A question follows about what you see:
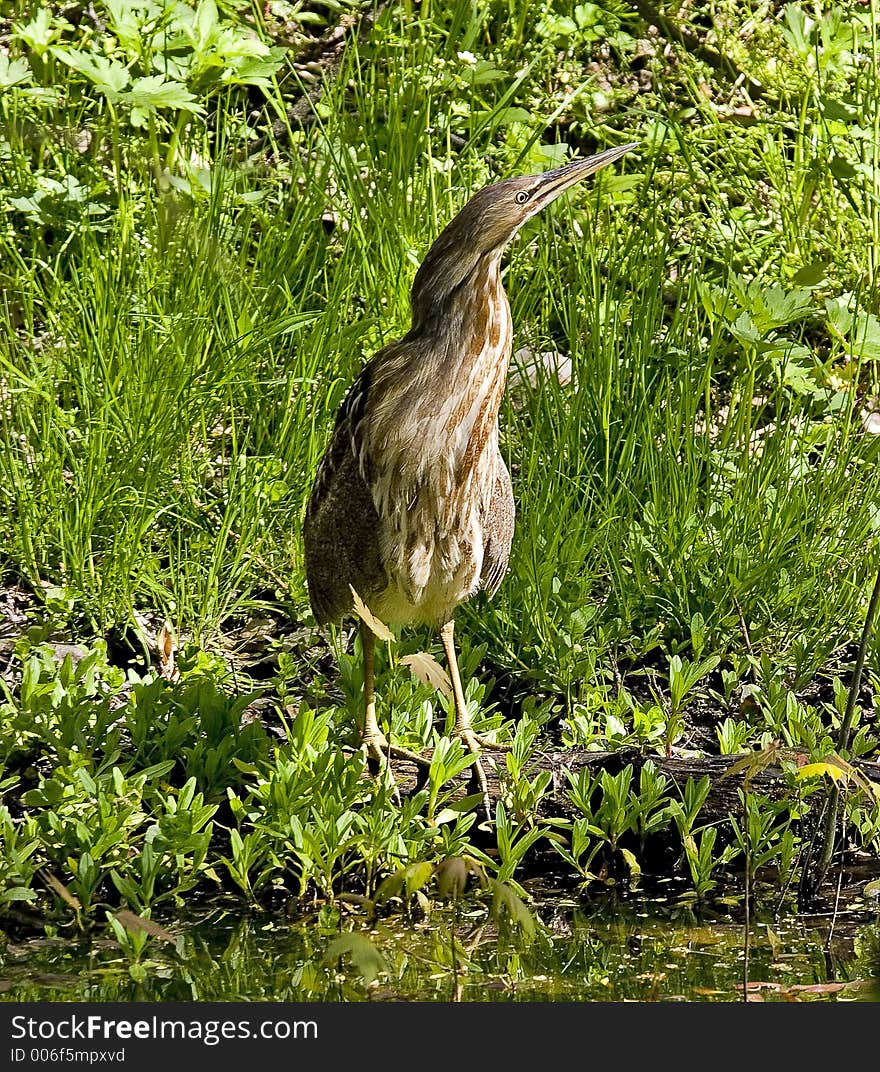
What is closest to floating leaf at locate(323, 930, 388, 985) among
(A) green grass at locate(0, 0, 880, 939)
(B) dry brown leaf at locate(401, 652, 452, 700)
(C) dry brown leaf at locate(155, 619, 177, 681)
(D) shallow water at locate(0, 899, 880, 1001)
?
(D) shallow water at locate(0, 899, 880, 1001)

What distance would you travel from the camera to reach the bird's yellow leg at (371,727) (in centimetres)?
413

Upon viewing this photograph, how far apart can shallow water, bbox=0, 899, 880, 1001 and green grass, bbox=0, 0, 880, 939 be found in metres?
0.22

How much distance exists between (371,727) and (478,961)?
31.4 inches

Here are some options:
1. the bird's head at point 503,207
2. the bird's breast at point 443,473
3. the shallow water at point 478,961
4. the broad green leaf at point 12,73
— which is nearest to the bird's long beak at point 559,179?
the bird's head at point 503,207

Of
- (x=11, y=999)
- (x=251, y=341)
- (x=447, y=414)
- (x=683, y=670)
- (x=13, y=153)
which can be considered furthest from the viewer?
(x=13, y=153)

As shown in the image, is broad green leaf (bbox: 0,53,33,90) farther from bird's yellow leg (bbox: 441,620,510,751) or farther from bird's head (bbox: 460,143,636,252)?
bird's yellow leg (bbox: 441,620,510,751)

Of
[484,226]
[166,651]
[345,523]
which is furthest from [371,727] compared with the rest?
[484,226]

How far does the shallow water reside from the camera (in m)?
3.47

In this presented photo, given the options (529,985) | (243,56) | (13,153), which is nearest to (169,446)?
(13,153)

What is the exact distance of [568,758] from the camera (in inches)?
165

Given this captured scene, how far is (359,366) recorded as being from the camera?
5.65 m

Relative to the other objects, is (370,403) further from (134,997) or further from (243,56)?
(243,56)

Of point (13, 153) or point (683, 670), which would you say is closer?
point (683, 670)

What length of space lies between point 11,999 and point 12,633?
1766mm
